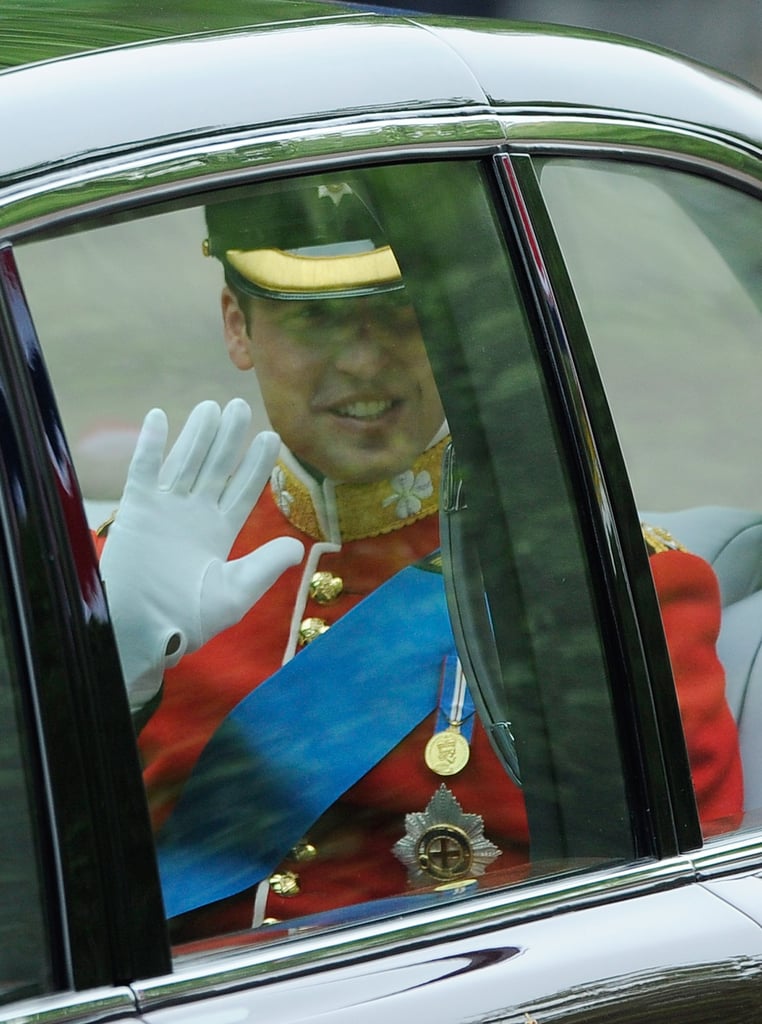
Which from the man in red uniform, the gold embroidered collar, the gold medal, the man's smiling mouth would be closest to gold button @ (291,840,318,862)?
the man in red uniform

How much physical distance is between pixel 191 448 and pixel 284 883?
0.42m

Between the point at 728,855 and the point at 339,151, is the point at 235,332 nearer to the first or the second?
the point at 339,151

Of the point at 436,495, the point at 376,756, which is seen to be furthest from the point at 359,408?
the point at 376,756

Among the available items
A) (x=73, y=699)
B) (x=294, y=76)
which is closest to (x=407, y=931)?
(x=73, y=699)

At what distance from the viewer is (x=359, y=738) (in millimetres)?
1483

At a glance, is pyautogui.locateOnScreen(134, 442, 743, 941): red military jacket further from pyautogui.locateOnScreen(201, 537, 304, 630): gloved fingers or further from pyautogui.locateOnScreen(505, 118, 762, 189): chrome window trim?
pyautogui.locateOnScreen(505, 118, 762, 189): chrome window trim

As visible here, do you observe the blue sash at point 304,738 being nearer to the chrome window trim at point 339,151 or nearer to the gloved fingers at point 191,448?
the gloved fingers at point 191,448

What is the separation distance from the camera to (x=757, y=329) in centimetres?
174

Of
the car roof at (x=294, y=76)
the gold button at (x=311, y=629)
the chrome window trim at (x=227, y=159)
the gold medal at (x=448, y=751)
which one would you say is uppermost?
the car roof at (x=294, y=76)

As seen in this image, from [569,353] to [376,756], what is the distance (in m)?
0.43

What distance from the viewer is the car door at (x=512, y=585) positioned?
4.08 feet

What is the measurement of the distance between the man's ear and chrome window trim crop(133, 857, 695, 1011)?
535 mm

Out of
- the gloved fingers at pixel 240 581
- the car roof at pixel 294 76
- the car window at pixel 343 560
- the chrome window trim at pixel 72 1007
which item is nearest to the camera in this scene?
the chrome window trim at pixel 72 1007

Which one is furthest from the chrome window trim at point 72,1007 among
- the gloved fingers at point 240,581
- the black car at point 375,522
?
the gloved fingers at point 240,581
